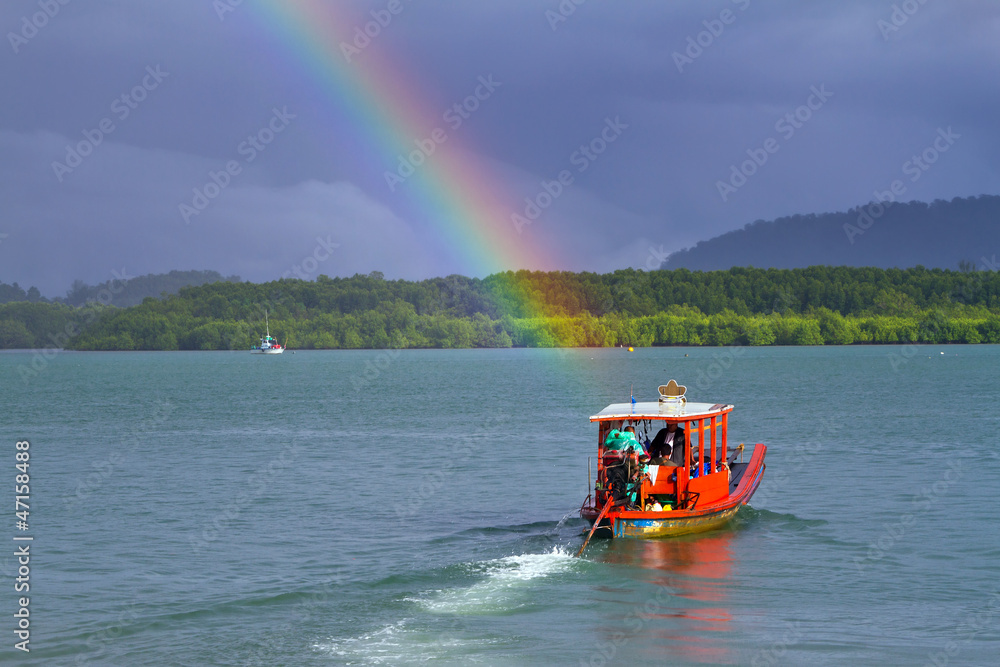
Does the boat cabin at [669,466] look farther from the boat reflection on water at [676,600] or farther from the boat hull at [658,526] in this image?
the boat reflection on water at [676,600]

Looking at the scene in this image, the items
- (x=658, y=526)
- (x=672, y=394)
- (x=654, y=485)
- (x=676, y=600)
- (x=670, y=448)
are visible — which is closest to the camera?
(x=676, y=600)

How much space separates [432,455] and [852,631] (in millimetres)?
25193

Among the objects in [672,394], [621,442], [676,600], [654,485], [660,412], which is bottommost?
[676,600]

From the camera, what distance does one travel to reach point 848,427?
48.2 m

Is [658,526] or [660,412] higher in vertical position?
[660,412]

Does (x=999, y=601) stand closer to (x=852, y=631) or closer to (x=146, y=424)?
(x=852, y=631)

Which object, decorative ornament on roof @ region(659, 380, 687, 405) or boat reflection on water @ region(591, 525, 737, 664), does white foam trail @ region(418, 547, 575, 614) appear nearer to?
boat reflection on water @ region(591, 525, 737, 664)

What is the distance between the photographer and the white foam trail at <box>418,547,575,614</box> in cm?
1712

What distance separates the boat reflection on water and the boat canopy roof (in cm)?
259

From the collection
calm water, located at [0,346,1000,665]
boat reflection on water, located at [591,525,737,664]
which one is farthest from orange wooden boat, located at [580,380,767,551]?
calm water, located at [0,346,1000,665]

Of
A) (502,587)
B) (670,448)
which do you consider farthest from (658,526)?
(502,587)

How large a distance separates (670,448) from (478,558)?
481 centimetres

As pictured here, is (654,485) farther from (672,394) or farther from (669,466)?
(672,394)

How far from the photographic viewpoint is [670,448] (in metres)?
21.9
